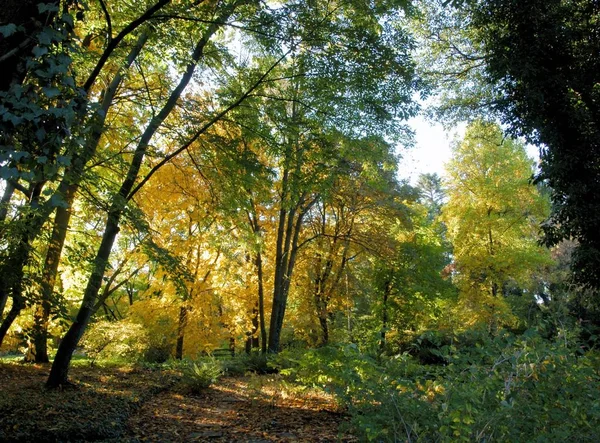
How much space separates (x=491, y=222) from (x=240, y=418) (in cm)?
1380

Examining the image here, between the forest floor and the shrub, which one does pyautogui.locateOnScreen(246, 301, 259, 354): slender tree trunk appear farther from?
the forest floor

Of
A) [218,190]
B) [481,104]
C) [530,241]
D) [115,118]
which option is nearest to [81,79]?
[115,118]

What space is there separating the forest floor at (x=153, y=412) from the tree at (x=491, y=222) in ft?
36.7

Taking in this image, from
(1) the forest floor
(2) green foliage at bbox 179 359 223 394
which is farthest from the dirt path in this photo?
(2) green foliage at bbox 179 359 223 394

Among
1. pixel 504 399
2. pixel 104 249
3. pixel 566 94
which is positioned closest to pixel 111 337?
pixel 104 249

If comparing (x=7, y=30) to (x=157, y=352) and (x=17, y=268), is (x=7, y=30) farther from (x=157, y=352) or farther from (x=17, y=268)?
(x=157, y=352)

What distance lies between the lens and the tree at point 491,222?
1638 centimetres

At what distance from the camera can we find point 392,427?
10.00 ft

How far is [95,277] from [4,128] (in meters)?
4.95

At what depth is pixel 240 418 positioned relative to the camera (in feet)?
20.4

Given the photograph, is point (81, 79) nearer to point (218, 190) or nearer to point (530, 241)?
point (218, 190)

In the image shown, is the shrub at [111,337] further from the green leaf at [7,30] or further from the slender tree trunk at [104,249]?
the green leaf at [7,30]

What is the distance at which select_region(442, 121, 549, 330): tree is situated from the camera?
1638 centimetres

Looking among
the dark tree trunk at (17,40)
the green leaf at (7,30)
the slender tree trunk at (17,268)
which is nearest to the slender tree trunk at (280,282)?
the slender tree trunk at (17,268)
